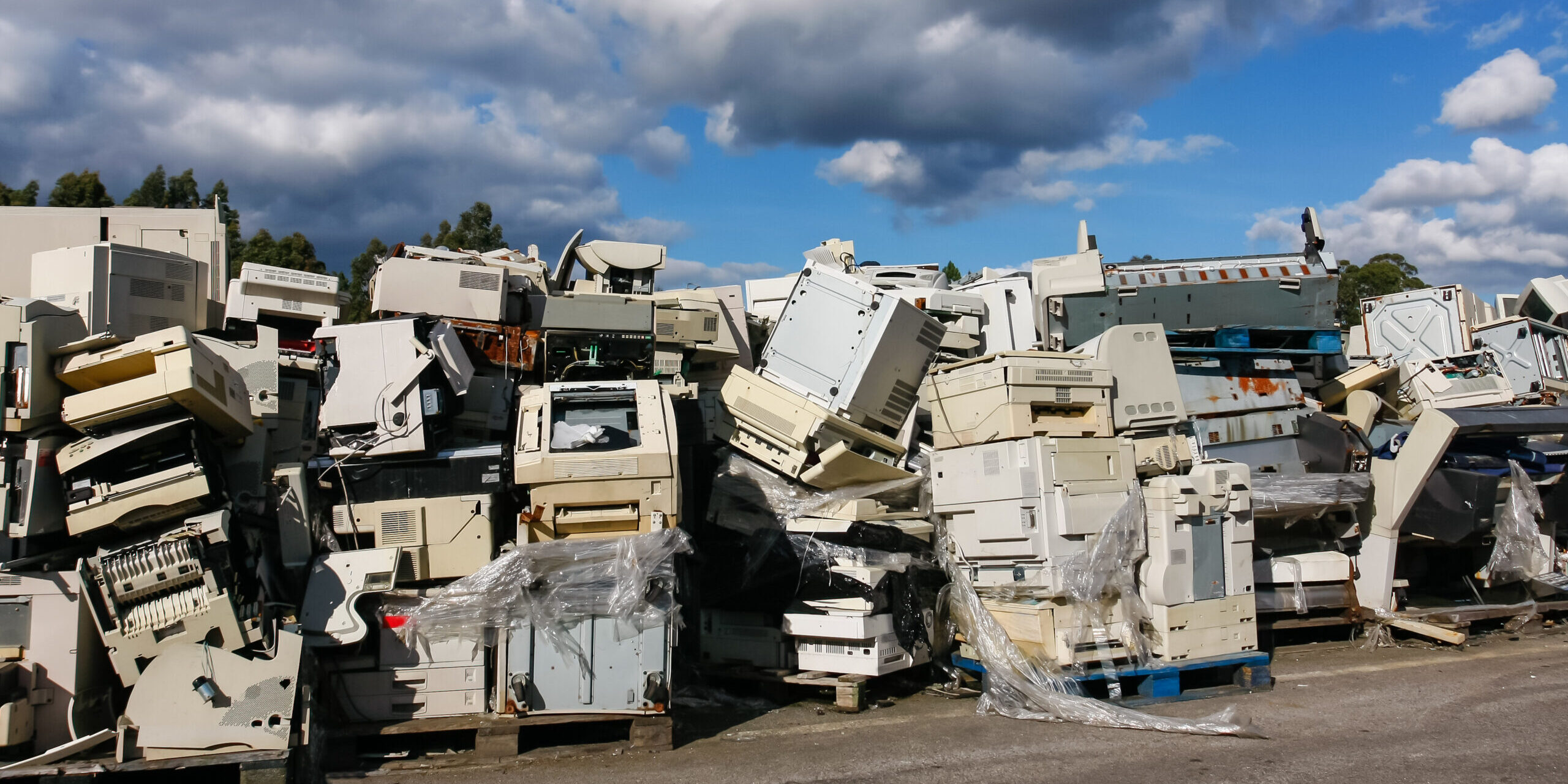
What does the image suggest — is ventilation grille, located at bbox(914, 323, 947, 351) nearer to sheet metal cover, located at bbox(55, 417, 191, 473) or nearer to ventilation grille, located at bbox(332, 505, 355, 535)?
ventilation grille, located at bbox(332, 505, 355, 535)

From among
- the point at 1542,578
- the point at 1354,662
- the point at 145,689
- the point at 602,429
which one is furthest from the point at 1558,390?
the point at 145,689

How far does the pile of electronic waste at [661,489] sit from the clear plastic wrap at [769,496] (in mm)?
27

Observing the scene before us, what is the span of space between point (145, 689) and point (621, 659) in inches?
81.8

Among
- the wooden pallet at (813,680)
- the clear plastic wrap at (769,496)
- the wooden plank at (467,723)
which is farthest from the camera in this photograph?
the clear plastic wrap at (769,496)

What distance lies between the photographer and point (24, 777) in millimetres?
4172

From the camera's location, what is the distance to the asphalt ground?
14.5 ft

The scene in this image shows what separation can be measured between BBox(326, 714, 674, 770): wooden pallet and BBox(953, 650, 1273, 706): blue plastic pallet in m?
2.00

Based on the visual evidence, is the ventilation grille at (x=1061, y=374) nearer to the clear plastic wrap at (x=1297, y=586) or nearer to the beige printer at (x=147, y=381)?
the clear plastic wrap at (x=1297, y=586)

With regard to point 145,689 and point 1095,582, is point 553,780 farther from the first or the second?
point 1095,582

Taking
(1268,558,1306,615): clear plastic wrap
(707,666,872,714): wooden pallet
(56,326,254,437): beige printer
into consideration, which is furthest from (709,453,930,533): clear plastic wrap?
(56,326,254,437): beige printer

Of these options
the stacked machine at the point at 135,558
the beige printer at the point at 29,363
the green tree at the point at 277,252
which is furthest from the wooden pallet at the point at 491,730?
the green tree at the point at 277,252

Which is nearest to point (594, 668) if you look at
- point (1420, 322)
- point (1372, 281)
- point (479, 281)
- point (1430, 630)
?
point (479, 281)

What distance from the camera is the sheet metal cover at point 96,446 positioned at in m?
4.75

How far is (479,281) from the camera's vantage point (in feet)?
22.4
